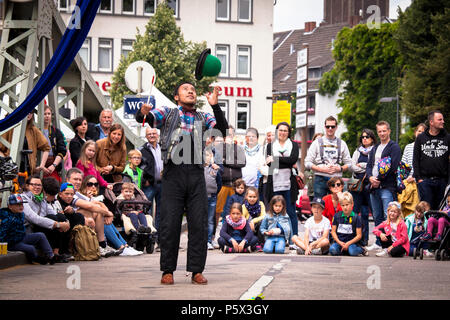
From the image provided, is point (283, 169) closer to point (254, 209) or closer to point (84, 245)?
point (254, 209)

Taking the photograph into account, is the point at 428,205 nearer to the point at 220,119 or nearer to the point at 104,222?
the point at 104,222

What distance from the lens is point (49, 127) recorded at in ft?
48.2

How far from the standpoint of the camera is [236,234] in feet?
49.6

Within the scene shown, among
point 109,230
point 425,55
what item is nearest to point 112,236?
point 109,230

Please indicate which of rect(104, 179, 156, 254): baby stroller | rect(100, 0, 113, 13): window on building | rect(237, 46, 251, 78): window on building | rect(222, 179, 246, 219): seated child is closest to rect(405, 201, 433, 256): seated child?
rect(222, 179, 246, 219): seated child

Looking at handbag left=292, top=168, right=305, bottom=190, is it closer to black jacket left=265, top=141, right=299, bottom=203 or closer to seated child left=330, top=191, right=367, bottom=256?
black jacket left=265, top=141, right=299, bottom=203

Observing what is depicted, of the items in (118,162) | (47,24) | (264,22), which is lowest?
(118,162)

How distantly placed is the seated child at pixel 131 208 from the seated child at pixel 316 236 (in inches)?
93.4

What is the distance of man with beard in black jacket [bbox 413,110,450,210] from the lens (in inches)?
568

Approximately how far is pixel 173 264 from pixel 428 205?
Answer: 6.27 m

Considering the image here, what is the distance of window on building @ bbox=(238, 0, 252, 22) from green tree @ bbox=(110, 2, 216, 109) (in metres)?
11.9

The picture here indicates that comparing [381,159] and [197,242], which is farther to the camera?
[381,159]

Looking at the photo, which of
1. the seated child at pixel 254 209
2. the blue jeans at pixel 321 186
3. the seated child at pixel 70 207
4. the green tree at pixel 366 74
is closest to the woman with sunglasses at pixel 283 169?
the seated child at pixel 254 209
